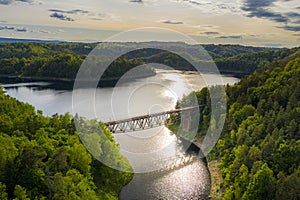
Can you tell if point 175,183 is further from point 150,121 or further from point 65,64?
point 65,64

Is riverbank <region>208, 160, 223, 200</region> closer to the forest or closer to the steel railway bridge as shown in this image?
the forest

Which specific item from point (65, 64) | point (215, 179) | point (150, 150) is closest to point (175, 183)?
point (215, 179)

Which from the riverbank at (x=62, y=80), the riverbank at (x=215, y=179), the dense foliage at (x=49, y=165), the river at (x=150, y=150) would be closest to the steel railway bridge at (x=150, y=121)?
the river at (x=150, y=150)

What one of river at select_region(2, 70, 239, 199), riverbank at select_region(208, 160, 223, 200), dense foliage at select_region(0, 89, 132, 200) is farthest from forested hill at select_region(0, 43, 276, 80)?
dense foliage at select_region(0, 89, 132, 200)

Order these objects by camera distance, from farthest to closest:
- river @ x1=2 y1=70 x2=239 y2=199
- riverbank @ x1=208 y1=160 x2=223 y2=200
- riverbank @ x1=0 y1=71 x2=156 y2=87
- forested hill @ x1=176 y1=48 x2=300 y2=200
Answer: riverbank @ x1=0 y1=71 x2=156 y2=87 → river @ x1=2 y1=70 x2=239 y2=199 → riverbank @ x1=208 y1=160 x2=223 y2=200 → forested hill @ x1=176 y1=48 x2=300 y2=200

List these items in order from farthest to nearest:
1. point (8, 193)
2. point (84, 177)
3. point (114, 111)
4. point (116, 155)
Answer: point (114, 111)
point (116, 155)
point (84, 177)
point (8, 193)

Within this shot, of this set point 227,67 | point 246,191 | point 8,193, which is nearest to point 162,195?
point 246,191

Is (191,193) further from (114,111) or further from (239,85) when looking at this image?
(114,111)
